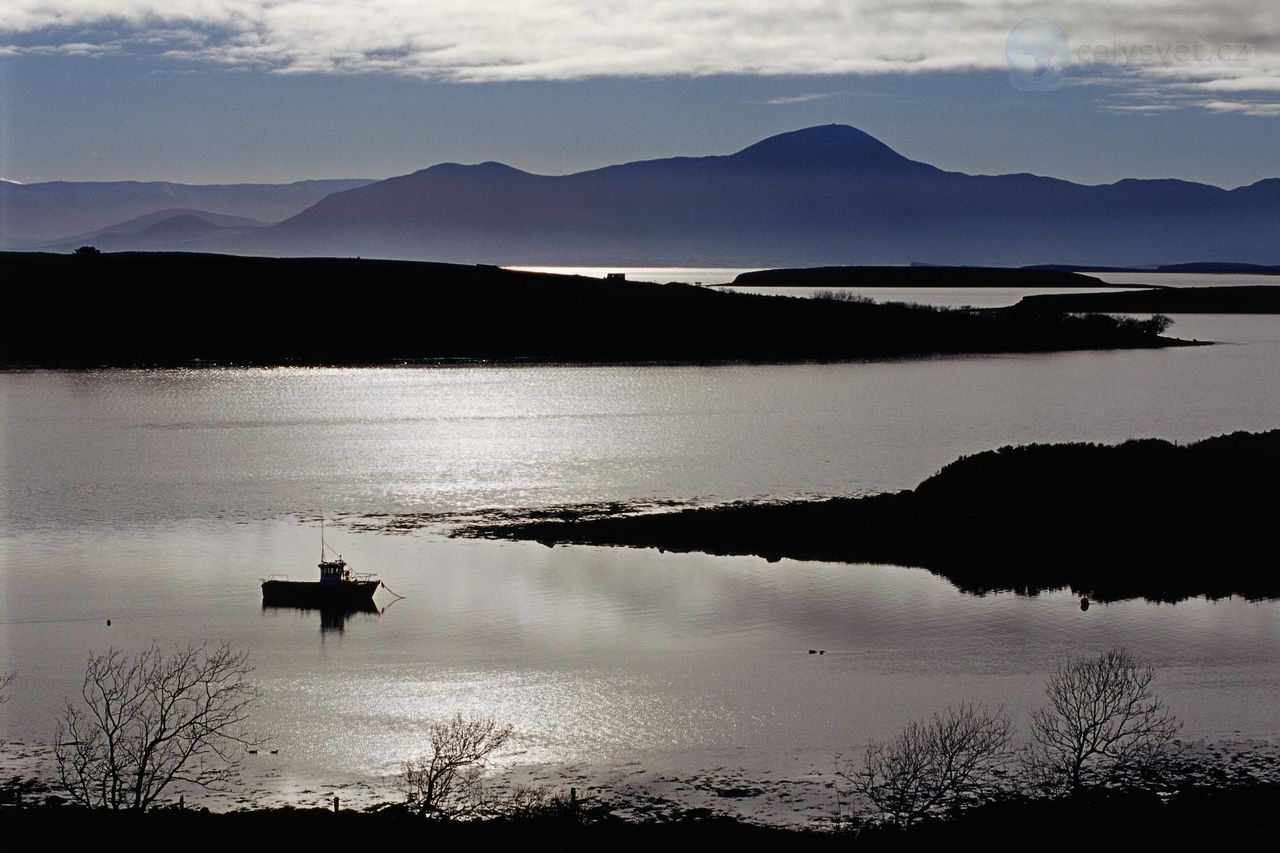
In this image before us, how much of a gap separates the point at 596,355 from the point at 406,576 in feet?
427

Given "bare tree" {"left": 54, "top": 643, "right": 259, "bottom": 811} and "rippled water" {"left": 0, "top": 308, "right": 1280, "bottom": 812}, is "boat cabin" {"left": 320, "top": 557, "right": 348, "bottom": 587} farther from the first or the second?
"bare tree" {"left": 54, "top": 643, "right": 259, "bottom": 811}

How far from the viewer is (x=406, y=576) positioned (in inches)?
2254

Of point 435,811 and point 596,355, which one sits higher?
point 596,355

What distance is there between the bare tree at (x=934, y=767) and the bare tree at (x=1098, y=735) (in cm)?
101

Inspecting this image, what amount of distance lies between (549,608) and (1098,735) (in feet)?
72.1

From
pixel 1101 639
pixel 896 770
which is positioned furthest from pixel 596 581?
pixel 896 770

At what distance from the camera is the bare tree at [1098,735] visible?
34125 millimetres

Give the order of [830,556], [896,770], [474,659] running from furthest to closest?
1. [830,556]
2. [474,659]
3. [896,770]

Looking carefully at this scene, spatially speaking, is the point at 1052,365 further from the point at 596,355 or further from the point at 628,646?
the point at 628,646

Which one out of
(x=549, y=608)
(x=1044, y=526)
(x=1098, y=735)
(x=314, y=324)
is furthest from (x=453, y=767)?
(x=314, y=324)

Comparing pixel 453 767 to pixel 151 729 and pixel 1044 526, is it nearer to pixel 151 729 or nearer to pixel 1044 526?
pixel 151 729

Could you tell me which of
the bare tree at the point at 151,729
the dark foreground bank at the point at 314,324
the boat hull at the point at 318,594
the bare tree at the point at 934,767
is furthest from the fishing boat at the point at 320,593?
the dark foreground bank at the point at 314,324

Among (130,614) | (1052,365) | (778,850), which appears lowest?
(778,850)

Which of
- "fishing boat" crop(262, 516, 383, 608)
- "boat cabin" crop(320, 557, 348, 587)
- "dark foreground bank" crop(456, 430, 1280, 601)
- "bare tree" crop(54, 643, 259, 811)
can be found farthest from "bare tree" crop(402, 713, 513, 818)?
"dark foreground bank" crop(456, 430, 1280, 601)
